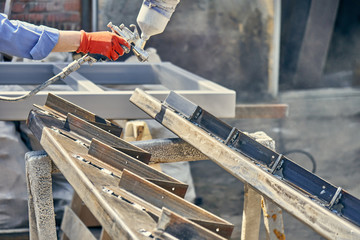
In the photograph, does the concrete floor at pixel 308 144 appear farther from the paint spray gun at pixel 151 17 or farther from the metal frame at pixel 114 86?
the paint spray gun at pixel 151 17

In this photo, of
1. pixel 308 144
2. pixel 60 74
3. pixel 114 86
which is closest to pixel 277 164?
pixel 60 74

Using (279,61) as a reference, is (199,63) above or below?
below

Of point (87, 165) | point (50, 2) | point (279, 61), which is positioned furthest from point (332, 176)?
point (87, 165)

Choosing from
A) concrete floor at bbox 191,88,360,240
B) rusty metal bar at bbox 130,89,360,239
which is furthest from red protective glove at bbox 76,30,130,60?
concrete floor at bbox 191,88,360,240

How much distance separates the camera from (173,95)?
2461 millimetres

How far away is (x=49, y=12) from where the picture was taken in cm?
481

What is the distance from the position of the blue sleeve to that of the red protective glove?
0.12 meters

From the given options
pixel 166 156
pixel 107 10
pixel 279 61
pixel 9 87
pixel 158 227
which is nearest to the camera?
pixel 158 227

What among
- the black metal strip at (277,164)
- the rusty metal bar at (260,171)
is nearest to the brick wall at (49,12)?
the rusty metal bar at (260,171)

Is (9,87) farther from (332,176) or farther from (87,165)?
(332,176)

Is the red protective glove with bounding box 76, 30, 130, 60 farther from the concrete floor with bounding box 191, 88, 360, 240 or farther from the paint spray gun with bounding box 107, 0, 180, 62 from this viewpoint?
the concrete floor with bounding box 191, 88, 360, 240

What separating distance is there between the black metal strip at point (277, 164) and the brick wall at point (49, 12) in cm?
266

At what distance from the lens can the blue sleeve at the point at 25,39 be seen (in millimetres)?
2385

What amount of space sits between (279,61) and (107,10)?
2.52 m
